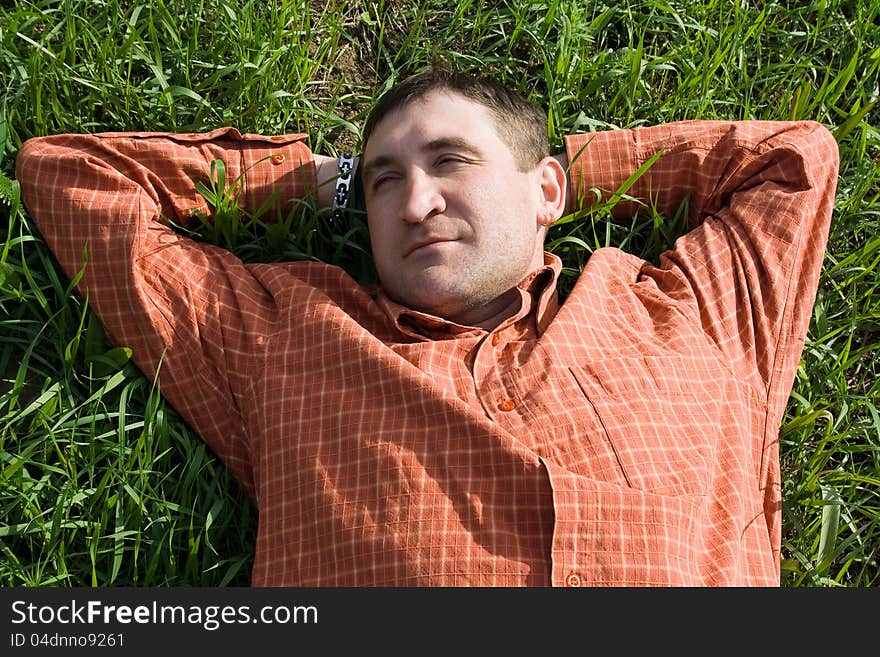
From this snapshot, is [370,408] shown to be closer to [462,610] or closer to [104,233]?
[462,610]

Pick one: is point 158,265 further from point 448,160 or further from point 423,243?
point 448,160

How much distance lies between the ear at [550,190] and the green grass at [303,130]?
273 mm

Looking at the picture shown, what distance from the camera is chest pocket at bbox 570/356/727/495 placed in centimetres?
298

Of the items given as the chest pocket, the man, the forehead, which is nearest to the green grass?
the man

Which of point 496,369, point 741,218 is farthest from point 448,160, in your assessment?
point 741,218

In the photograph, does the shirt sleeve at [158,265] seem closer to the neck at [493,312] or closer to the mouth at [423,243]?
the mouth at [423,243]

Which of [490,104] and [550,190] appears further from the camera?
[550,190]

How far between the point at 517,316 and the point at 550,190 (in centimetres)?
65

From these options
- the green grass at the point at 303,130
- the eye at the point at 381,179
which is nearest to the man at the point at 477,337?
the eye at the point at 381,179

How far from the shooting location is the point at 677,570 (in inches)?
112

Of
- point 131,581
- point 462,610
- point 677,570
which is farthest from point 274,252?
point 677,570

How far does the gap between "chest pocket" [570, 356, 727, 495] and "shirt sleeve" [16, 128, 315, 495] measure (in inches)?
47.5

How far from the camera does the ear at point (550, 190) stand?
12.2 ft

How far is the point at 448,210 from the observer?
3359 millimetres
